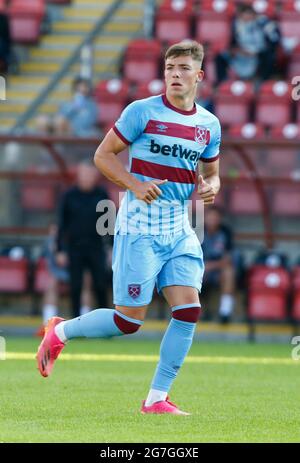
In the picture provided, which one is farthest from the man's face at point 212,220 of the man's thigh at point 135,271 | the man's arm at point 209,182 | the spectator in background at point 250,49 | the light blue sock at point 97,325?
the man's thigh at point 135,271

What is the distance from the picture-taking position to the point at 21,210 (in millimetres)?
17688

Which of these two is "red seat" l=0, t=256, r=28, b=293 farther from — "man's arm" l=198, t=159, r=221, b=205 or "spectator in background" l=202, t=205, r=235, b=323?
"man's arm" l=198, t=159, r=221, b=205

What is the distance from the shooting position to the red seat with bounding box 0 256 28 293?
1755 centimetres

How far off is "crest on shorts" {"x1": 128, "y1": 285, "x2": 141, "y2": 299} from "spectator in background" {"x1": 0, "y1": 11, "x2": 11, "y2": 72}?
1343 centimetres

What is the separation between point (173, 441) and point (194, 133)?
2.32m

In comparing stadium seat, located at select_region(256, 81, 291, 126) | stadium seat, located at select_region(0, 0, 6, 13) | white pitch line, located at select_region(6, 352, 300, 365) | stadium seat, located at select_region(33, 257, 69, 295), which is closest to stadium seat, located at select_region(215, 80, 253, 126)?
stadium seat, located at select_region(256, 81, 291, 126)

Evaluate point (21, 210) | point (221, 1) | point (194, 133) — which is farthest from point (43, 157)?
point (194, 133)

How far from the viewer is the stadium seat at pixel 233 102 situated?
19047mm

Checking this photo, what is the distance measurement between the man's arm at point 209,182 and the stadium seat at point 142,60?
38.7ft

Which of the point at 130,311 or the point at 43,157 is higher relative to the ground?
the point at 130,311

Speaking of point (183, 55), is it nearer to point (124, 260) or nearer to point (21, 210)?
point (124, 260)

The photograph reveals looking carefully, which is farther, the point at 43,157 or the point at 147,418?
the point at 43,157
